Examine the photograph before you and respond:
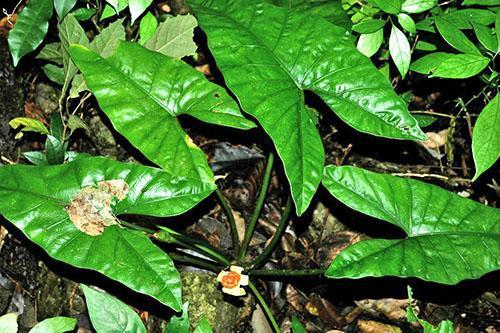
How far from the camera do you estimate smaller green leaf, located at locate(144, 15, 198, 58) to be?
94.1 inches

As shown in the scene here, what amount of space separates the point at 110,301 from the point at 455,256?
1.06 metres

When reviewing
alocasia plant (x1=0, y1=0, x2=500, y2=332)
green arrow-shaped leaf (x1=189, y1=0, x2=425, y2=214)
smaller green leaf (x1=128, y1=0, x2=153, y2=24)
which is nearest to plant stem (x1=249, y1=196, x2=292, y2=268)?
alocasia plant (x1=0, y1=0, x2=500, y2=332)

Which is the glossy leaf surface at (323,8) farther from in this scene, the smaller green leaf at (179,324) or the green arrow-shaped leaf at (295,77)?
the smaller green leaf at (179,324)

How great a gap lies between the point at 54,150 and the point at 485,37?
57.9 inches

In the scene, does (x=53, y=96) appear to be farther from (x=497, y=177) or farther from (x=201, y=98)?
(x=497, y=177)

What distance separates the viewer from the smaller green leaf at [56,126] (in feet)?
7.58

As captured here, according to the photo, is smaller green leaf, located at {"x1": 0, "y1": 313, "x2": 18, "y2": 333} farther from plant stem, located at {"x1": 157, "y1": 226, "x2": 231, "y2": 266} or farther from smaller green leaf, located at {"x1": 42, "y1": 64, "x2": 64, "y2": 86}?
smaller green leaf, located at {"x1": 42, "y1": 64, "x2": 64, "y2": 86}

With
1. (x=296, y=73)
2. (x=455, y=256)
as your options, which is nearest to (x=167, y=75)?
(x=296, y=73)

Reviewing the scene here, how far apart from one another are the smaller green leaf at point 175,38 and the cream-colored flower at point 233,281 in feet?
2.70

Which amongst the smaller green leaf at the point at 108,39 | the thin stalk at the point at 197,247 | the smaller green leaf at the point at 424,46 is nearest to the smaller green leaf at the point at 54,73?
the smaller green leaf at the point at 108,39

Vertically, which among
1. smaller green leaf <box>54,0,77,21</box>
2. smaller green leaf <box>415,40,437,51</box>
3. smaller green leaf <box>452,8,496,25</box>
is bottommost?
smaller green leaf <box>415,40,437,51</box>

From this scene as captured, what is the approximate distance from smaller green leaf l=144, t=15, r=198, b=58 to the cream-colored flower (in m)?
0.82

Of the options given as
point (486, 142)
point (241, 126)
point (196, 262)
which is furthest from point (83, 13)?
point (486, 142)

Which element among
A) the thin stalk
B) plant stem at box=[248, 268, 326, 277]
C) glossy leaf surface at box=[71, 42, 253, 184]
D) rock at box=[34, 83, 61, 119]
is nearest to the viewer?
glossy leaf surface at box=[71, 42, 253, 184]
